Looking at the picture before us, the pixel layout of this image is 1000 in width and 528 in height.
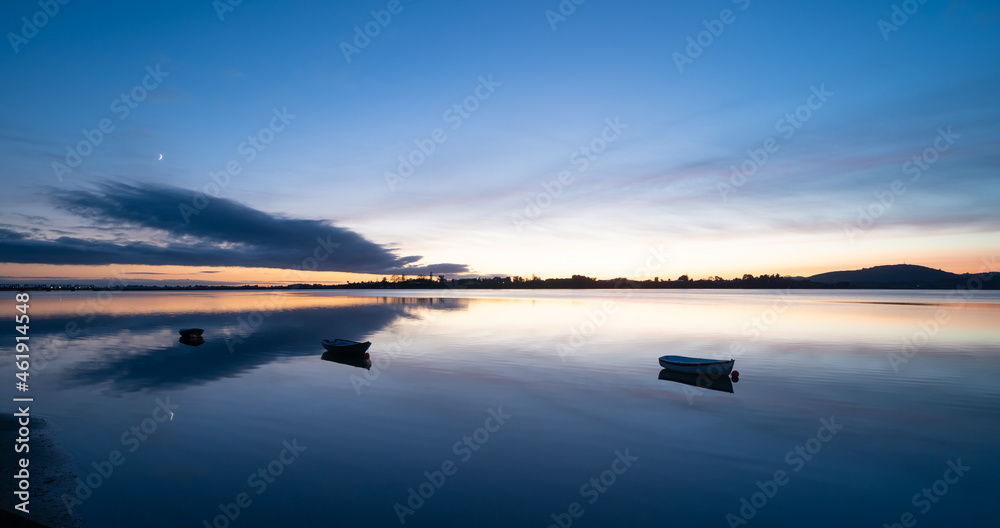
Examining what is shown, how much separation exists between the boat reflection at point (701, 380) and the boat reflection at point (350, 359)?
17522 mm

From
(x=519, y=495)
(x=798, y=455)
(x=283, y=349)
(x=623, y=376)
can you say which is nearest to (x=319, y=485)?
(x=519, y=495)

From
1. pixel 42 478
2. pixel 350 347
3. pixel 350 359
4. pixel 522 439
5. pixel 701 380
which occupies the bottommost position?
pixel 522 439

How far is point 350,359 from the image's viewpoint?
3070 centimetres

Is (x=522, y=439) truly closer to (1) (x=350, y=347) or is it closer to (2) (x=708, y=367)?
(2) (x=708, y=367)

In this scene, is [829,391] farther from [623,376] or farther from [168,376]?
[168,376]

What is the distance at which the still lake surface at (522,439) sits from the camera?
1089 cm

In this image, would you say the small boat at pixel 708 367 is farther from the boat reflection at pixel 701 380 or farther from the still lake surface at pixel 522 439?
the still lake surface at pixel 522 439

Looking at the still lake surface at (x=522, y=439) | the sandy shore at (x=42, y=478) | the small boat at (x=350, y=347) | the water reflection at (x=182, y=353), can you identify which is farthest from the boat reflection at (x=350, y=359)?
the sandy shore at (x=42, y=478)

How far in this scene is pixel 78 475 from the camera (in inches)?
463

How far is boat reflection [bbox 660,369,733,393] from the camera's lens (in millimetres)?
23816

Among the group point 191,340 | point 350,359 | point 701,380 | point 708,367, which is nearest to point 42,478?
point 350,359

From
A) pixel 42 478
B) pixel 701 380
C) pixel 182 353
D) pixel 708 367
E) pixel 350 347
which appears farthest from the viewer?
pixel 182 353

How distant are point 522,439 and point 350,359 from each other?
60.7ft

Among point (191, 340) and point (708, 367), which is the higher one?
point (708, 367)
